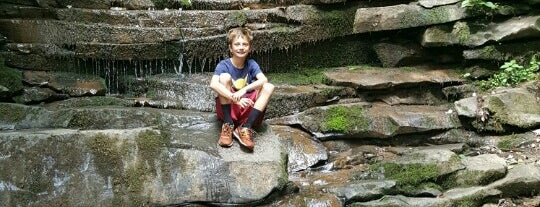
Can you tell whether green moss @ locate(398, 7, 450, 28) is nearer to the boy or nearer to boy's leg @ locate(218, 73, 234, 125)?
the boy

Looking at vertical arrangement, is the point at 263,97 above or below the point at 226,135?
above

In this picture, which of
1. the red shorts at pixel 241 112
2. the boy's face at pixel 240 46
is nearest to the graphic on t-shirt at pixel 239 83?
the red shorts at pixel 241 112

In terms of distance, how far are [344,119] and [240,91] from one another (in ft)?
7.39

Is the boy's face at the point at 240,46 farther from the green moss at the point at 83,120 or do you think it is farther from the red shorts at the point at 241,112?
the green moss at the point at 83,120

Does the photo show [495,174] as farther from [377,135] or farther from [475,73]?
[475,73]

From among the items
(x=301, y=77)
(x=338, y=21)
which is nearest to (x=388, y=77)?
(x=301, y=77)

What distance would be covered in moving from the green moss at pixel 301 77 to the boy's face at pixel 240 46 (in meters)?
2.78

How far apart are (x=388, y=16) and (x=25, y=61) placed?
533 cm

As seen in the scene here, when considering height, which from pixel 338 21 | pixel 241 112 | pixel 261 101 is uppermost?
pixel 338 21

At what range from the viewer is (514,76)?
283 inches

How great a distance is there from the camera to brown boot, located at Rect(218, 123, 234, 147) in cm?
504

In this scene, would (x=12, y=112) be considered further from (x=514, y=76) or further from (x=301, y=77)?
(x=514, y=76)

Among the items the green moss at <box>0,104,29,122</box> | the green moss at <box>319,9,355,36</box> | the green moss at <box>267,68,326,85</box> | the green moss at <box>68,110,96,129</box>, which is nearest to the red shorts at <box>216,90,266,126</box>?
the green moss at <box>68,110,96,129</box>

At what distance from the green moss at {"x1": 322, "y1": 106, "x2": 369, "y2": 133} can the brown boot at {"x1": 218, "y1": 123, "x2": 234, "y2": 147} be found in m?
1.91
